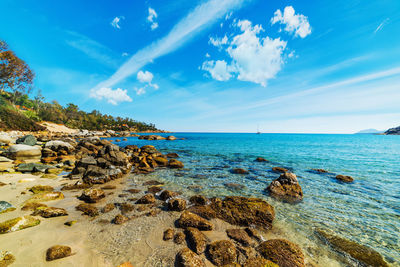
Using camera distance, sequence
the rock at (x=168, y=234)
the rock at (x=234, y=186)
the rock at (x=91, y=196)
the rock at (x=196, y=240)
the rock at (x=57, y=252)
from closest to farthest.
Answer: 1. the rock at (x=57, y=252)
2. the rock at (x=196, y=240)
3. the rock at (x=168, y=234)
4. the rock at (x=91, y=196)
5. the rock at (x=234, y=186)

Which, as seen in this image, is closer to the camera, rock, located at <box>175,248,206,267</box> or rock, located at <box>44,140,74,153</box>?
rock, located at <box>175,248,206,267</box>

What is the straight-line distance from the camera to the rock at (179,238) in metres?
4.93

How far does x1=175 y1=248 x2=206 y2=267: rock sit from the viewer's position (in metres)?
3.92

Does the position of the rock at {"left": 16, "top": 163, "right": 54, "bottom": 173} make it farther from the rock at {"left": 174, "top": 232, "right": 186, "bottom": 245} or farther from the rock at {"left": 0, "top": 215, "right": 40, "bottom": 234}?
the rock at {"left": 174, "top": 232, "right": 186, "bottom": 245}

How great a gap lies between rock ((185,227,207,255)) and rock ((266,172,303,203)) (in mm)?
6429

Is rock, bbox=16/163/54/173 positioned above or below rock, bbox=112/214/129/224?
above

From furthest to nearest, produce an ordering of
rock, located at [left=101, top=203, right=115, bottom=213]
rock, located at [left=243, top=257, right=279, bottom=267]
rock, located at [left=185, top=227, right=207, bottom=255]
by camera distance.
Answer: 1. rock, located at [left=101, top=203, right=115, bottom=213]
2. rock, located at [left=185, top=227, right=207, bottom=255]
3. rock, located at [left=243, top=257, right=279, bottom=267]

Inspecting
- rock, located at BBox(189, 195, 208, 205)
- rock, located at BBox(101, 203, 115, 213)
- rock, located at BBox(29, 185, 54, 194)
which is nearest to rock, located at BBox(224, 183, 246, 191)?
rock, located at BBox(189, 195, 208, 205)

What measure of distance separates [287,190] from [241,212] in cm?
488

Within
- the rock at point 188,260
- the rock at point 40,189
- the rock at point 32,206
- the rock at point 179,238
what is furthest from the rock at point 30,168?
the rock at point 188,260

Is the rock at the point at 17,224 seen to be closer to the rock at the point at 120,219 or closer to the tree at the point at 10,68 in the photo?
the rock at the point at 120,219

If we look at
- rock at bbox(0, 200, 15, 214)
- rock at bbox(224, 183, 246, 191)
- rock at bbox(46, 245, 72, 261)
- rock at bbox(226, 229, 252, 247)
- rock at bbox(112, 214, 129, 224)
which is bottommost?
rock at bbox(224, 183, 246, 191)

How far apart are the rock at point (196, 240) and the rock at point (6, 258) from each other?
15.3ft

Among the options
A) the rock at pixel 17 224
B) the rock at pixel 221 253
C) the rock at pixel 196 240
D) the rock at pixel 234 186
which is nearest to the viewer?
the rock at pixel 221 253
